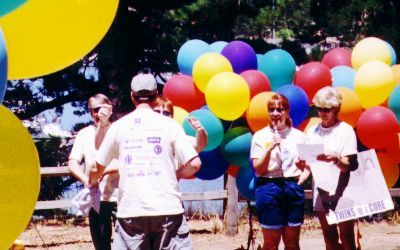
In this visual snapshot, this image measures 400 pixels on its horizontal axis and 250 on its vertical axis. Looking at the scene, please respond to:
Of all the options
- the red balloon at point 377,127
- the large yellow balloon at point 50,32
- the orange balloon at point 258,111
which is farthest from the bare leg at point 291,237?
the large yellow balloon at point 50,32

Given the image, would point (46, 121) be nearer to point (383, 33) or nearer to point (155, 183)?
point (383, 33)

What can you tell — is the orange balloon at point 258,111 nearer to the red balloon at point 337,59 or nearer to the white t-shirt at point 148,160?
the red balloon at point 337,59

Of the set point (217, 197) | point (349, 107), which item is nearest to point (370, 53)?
point (349, 107)

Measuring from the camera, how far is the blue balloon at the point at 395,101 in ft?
19.4

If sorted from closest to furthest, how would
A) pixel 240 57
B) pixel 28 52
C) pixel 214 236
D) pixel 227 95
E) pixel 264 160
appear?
pixel 28 52
pixel 264 160
pixel 227 95
pixel 240 57
pixel 214 236

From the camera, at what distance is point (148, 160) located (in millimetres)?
4078

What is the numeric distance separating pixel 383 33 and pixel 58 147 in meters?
4.92

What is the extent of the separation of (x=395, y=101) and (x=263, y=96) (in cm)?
105

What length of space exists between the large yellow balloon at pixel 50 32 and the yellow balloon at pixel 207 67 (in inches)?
92.4

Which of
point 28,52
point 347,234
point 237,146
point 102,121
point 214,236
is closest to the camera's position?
point 28,52

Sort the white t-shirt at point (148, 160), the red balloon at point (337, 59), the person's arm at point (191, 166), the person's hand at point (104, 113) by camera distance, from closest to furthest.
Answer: the white t-shirt at point (148, 160) < the person's arm at point (191, 166) < the person's hand at point (104, 113) < the red balloon at point (337, 59)

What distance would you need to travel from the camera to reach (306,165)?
5.28 m

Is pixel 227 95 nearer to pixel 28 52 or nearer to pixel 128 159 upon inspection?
pixel 128 159

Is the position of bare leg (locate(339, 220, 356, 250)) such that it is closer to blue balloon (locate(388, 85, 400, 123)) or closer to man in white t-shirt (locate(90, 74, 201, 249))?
blue balloon (locate(388, 85, 400, 123))
